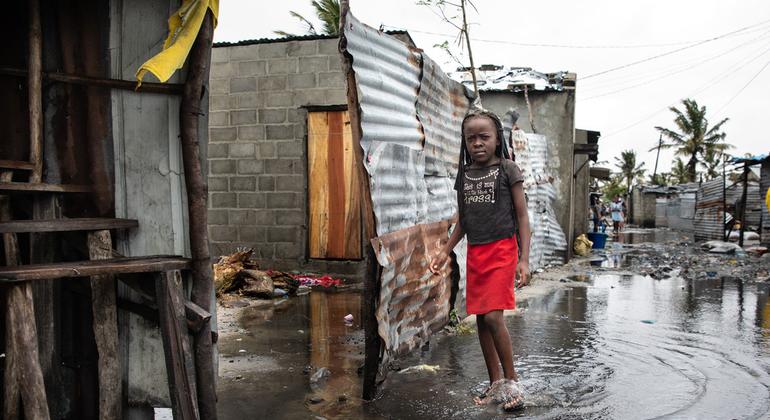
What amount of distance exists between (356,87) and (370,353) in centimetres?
162

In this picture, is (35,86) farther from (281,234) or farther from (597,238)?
(597,238)

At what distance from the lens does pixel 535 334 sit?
5.90 meters

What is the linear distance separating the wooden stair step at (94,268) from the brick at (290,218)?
22.5ft

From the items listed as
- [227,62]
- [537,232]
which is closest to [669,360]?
[537,232]

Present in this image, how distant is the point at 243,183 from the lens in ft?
33.0

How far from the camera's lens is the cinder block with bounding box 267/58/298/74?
9766 millimetres

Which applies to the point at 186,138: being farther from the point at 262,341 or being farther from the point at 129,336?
the point at 262,341

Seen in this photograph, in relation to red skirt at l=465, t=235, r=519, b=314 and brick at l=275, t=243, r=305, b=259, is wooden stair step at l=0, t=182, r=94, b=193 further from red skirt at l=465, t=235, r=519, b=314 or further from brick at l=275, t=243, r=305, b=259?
brick at l=275, t=243, r=305, b=259

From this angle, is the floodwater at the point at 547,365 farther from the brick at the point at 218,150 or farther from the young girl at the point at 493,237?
the brick at the point at 218,150

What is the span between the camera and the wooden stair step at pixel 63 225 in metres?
2.45

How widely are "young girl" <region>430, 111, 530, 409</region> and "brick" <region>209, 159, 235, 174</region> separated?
6.76m

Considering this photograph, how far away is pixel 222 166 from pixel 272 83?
162 cm

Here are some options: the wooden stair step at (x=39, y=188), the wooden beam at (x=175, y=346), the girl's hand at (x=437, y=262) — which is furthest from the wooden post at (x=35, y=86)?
the girl's hand at (x=437, y=262)

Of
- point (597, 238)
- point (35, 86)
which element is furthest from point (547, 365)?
point (597, 238)
